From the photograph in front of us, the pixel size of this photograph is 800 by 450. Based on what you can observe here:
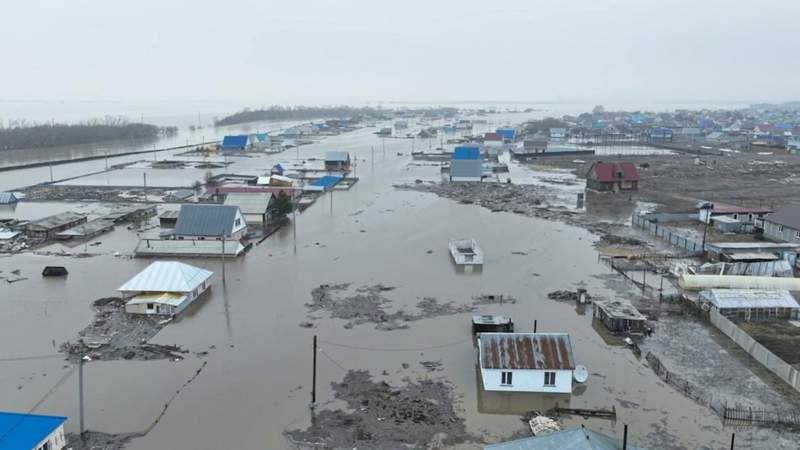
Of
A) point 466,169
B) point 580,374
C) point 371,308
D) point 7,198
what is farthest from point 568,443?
point 466,169

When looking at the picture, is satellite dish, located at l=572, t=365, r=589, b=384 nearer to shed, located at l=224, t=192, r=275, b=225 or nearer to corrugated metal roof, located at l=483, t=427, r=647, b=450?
corrugated metal roof, located at l=483, t=427, r=647, b=450

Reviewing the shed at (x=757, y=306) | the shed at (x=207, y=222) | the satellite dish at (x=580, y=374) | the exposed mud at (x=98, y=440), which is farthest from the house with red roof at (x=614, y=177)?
the exposed mud at (x=98, y=440)

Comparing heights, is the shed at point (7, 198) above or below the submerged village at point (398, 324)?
above

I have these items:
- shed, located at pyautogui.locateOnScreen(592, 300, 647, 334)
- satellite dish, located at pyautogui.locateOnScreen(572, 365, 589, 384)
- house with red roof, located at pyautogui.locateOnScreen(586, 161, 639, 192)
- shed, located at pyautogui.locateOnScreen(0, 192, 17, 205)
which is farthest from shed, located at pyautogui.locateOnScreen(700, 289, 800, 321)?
shed, located at pyautogui.locateOnScreen(0, 192, 17, 205)

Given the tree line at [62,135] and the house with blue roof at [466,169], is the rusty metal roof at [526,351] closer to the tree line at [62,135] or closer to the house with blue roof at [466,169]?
the house with blue roof at [466,169]

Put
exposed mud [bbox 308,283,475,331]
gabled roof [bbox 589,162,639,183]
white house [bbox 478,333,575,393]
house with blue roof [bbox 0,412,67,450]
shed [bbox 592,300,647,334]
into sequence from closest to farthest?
house with blue roof [bbox 0,412,67,450] < white house [bbox 478,333,575,393] < shed [bbox 592,300,647,334] < exposed mud [bbox 308,283,475,331] < gabled roof [bbox 589,162,639,183]

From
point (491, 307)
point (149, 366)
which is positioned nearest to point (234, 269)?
point (149, 366)

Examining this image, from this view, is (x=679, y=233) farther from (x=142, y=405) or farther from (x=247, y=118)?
(x=247, y=118)
